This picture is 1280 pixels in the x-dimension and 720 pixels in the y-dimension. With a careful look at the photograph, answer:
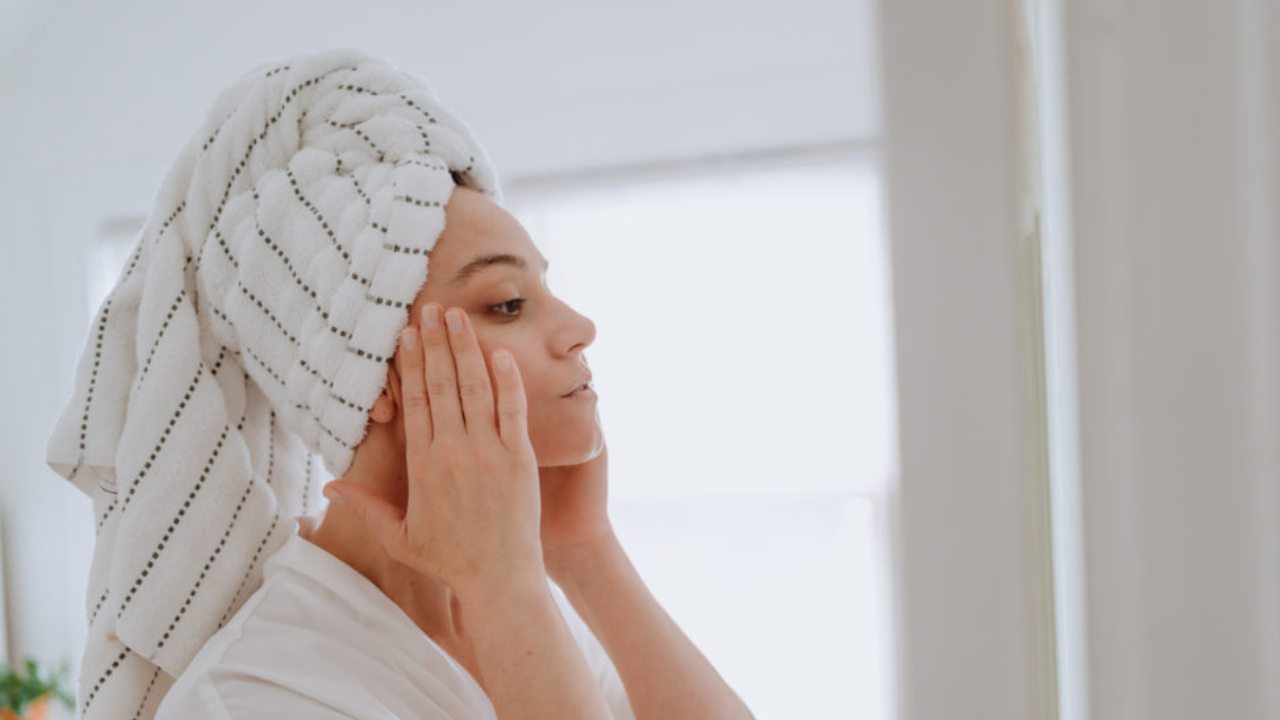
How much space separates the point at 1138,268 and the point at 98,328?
964 millimetres

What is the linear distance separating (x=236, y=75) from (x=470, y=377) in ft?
6.53

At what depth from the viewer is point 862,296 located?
83.4 inches

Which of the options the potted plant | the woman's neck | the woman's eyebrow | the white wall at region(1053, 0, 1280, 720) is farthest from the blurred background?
the woman's neck

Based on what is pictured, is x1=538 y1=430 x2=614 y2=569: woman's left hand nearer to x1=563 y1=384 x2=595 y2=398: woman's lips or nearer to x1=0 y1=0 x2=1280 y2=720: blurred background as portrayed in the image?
x1=563 y1=384 x2=595 y2=398: woman's lips

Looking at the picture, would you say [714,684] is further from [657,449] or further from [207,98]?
[207,98]

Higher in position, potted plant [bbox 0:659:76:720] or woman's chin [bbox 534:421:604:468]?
woman's chin [bbox 534:421:604:468]

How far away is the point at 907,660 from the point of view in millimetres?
218

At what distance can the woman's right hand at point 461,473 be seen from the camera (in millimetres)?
770

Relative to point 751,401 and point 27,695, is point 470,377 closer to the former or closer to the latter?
point 751,401

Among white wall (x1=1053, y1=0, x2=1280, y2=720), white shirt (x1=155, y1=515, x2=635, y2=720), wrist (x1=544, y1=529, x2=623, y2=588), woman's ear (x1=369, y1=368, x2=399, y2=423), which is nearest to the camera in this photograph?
white wall (x1=1053, y1=0, x2=1280, y2=720)

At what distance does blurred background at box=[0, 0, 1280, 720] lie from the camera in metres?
0.19

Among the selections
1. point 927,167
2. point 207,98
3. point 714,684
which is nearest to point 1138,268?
point 927,167

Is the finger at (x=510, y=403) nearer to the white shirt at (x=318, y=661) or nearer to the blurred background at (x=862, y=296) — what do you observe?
the white shirt at (x=318, y=661)

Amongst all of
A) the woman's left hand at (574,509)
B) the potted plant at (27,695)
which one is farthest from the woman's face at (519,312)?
the potted plant at (27,695)
